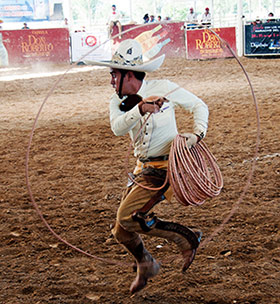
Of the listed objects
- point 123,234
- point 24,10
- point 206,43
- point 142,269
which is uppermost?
point 24,10

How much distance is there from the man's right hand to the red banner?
17.4 meters

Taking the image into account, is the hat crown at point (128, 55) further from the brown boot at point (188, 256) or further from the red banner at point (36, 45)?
the red banner at point (36, 45)

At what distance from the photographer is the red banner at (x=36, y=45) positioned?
756 inches

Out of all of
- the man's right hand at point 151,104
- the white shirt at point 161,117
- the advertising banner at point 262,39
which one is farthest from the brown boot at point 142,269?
the advertising banner at point 262,39

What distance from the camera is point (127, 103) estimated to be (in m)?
2.83

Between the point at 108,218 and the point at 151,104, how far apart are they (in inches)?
78.8

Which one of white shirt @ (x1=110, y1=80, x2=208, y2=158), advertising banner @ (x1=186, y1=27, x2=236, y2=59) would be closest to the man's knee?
white shirt @ (x1=110, y1=80, x2=208, y2=158)

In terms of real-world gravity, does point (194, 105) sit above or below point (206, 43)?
above

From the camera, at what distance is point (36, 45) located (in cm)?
1944

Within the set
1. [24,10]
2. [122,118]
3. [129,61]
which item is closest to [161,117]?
[122,118]

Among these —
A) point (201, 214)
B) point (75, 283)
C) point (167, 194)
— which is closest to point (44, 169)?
point (201, 214)

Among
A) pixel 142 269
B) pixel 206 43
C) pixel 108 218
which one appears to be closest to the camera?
pixel 142 269

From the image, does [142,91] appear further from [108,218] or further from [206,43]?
[206,43]

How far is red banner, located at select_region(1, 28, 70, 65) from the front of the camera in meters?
19.2
